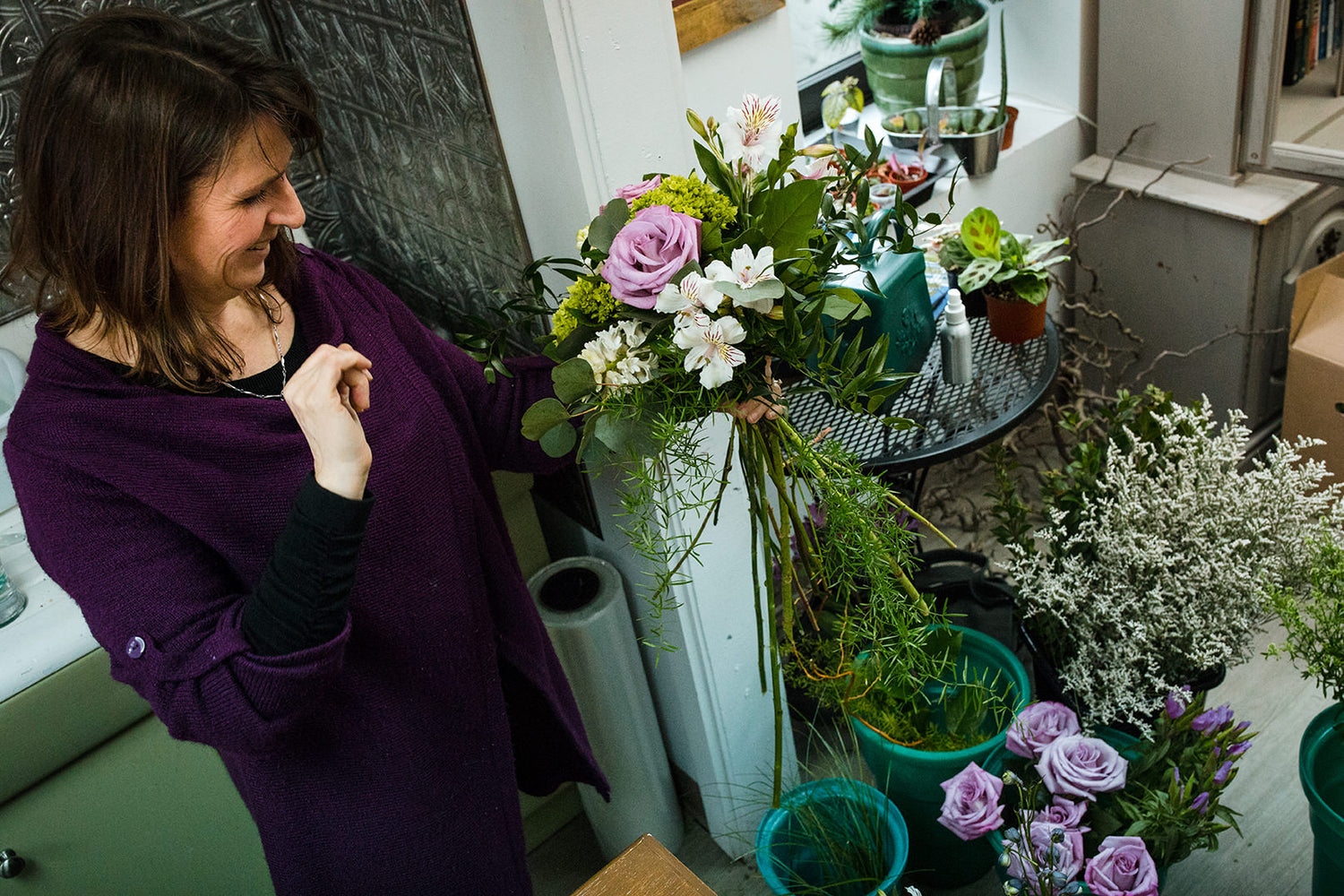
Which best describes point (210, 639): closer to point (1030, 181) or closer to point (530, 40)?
point (530, 40)

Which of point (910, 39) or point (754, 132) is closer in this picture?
point (754, 132)

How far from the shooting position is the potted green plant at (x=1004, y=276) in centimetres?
197

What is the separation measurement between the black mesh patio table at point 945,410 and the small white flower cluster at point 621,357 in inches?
25.1

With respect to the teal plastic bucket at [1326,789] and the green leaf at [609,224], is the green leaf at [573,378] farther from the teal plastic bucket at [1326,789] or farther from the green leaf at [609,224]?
the teal plastic bucket at [1326,789]

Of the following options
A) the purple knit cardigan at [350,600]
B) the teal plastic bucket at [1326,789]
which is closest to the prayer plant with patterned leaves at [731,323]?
the purple knit cardigan at [350,600]

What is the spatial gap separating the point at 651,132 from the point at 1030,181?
1.57 m

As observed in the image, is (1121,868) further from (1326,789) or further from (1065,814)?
(1326,789)

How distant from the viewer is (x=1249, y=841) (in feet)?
6.18

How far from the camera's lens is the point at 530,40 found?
1282 mm

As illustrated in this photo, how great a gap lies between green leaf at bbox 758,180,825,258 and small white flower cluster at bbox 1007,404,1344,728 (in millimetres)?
812

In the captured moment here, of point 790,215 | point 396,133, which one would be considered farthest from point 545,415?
point 396,133

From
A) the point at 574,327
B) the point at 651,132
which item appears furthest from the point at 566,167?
the point at 574,327

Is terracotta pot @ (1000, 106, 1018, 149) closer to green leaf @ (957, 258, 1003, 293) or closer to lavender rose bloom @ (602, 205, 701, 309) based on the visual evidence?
green leaf @ (957, 258, 1003, 293)

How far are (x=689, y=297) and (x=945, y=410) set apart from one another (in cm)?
92
